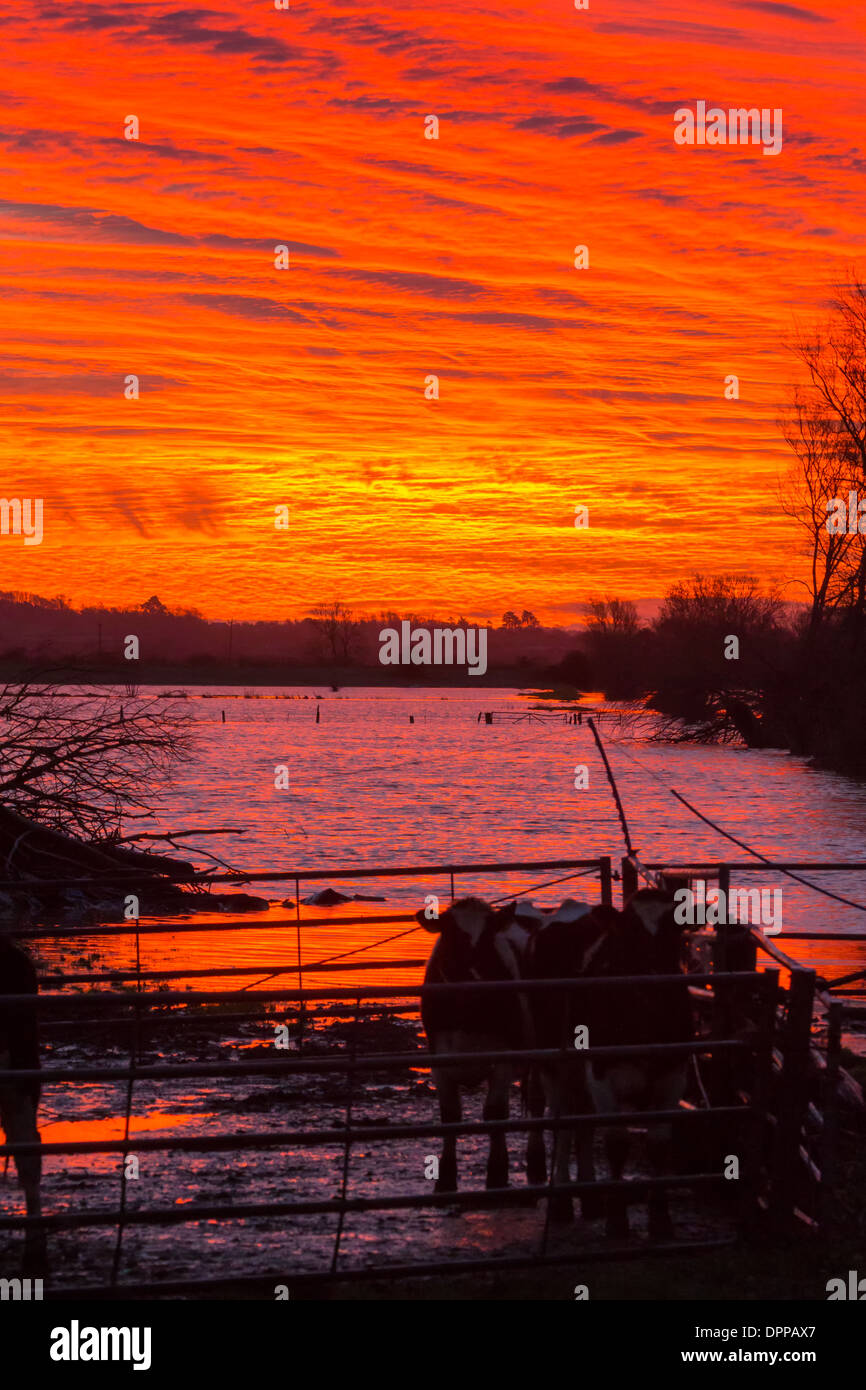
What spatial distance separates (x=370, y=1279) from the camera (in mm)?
6805

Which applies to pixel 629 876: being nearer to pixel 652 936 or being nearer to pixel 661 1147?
pixel 652 936

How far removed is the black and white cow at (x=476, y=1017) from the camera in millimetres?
8281

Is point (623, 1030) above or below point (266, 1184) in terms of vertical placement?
above

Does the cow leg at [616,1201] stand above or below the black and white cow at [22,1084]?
below

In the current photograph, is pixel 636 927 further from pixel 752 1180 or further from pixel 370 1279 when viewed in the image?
pixel 370 1279

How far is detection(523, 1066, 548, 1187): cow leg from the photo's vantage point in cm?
843

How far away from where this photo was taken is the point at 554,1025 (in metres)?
8.12

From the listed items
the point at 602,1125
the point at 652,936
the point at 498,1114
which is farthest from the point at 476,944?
the point at 602,1125

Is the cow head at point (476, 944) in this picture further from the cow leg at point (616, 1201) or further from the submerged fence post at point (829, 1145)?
the submerged fence post at point (829, 1145)

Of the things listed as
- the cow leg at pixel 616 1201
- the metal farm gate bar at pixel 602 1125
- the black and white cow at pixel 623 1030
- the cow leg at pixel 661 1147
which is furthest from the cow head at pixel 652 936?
the cow leg at pixel 616 1201

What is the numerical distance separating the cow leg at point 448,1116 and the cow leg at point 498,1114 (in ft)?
0.62

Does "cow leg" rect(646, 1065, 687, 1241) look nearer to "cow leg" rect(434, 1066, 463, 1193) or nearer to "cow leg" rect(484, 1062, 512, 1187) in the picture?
"cow leg" rect(484, 1062, 512, 1187)

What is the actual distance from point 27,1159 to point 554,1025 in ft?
9.04

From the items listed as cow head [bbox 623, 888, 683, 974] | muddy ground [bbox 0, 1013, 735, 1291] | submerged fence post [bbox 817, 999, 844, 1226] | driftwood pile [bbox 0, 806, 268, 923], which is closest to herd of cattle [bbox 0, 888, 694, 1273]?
cow head [bbox 623, 888, 683, 974]
